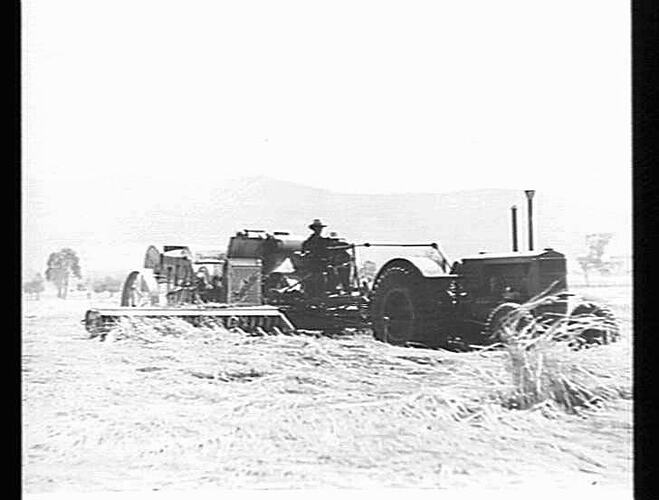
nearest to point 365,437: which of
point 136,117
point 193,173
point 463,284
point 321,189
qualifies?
point 463,284

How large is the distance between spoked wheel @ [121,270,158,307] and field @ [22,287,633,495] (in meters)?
0.07

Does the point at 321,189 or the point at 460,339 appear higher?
the point at 321,189

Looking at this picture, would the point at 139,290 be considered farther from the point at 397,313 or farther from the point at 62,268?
the point at 397,313

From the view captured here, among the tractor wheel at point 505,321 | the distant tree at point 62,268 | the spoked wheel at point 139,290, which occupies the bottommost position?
the tractor wheel at point 505,321

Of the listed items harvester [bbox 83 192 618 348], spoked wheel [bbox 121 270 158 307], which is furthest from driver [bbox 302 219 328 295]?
spoked wheel [bbox 121 270 158 307]

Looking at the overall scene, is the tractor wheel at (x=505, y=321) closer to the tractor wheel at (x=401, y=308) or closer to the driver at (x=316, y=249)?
the tractor wheel at (x=401, y=308)

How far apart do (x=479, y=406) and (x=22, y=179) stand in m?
0.81

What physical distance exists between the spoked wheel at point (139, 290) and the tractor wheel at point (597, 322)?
680mm

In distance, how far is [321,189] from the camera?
5.42 feet

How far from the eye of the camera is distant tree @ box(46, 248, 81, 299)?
5.26 feet

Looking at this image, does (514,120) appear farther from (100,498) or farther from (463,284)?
(100,498)

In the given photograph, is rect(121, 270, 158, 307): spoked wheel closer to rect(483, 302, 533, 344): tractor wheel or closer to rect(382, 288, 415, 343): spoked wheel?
rect(382, 288, 415, 343): spoked wheel

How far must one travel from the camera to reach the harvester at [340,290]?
1.64 m

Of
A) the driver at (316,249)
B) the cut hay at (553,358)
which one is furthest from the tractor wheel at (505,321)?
the driver at (316,249)
